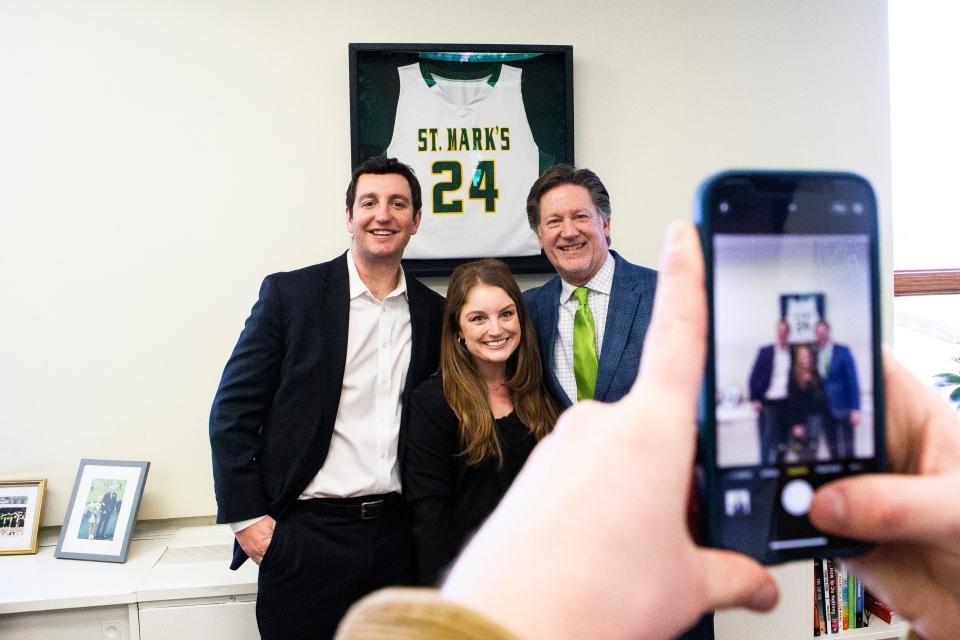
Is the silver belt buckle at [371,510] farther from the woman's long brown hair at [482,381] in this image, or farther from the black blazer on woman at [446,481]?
the woman's long brown hair at [482,381]

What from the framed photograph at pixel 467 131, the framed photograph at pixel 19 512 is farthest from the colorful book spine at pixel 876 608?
the framed photograph at pixel 19 512

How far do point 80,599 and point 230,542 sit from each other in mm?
424

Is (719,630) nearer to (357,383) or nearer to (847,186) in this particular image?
(357,383)

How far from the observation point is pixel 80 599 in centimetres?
185

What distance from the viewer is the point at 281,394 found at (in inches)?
69.1

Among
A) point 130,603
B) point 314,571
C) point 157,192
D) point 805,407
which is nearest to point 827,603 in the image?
point 314,571

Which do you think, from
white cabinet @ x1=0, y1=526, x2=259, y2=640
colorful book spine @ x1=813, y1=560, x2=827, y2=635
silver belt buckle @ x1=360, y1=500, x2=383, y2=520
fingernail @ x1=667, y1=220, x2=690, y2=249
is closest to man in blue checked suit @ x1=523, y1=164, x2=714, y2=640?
silver belt buckle @ x1=360, y1=500, x2=383, y2=520

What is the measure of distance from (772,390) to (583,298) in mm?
1331

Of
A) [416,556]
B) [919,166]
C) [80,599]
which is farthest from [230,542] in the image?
[919,166]

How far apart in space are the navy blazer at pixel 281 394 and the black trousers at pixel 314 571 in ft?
0.26

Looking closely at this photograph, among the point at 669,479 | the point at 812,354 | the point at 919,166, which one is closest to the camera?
the point at 669,479

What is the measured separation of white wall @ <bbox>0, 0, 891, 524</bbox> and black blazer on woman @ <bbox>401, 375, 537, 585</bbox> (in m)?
0.83

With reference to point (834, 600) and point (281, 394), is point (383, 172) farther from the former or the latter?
point (834, 600)

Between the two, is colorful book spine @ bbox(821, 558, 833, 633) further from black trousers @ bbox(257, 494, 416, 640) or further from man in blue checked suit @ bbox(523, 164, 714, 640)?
black trousers @ bbox(257, 494, 416, 640)
